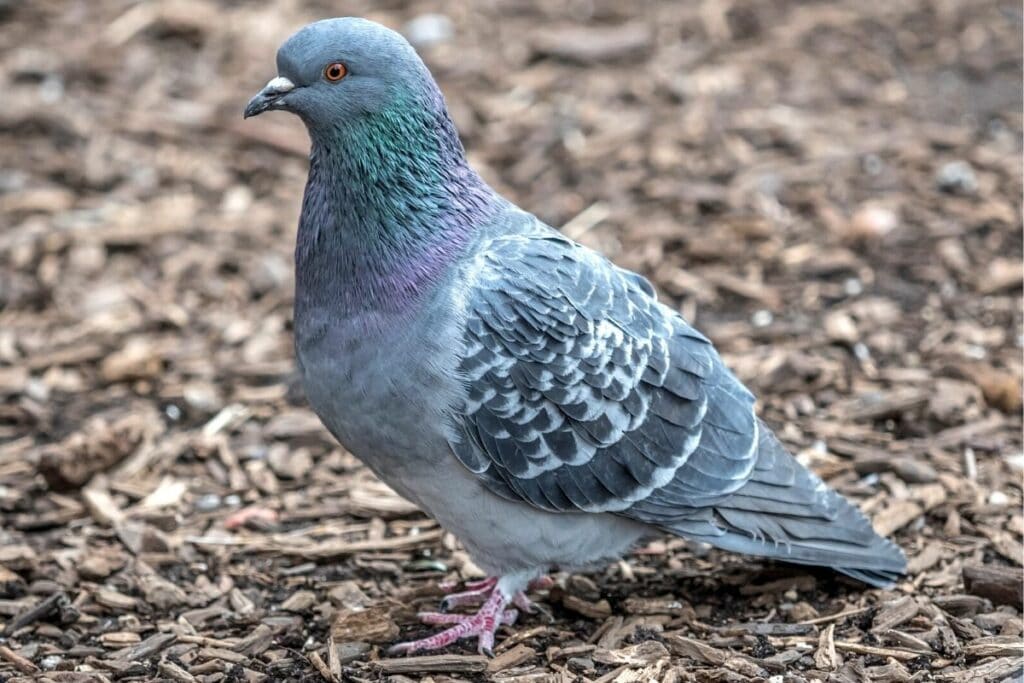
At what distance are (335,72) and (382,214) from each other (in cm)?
54

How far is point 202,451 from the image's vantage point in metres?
6.69

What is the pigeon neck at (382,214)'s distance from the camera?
4.86m

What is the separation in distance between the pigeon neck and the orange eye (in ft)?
0.58

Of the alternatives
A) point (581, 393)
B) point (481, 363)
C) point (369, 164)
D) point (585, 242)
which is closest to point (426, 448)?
point (481, 363)

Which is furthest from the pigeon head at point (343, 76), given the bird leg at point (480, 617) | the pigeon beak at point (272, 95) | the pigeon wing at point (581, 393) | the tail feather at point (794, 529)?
the tail feather at point (794, 529)

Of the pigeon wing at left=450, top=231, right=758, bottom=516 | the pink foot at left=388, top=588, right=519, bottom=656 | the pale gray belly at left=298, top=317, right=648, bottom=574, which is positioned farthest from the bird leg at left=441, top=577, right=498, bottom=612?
the pigeon wing at left=450, top=231, right=758, bottom=516

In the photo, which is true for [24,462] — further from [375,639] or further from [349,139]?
[349,139]

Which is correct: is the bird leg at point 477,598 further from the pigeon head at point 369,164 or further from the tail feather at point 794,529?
the pigeon head at point 369,164

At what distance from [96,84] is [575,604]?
6117 mm

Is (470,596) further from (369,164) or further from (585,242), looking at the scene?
(585,242)

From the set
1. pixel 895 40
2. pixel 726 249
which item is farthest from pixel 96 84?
pixel 895 40

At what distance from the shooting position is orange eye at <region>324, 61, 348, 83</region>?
481 cm

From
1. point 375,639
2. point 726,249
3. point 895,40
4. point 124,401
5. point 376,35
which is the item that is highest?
point 895,40

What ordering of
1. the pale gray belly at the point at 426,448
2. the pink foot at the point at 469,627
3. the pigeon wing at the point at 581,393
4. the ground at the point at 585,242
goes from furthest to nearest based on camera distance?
1. the ground at the point at 585,242
2. the pink foot at the point at 469,627
3. the pigeon wing at the point at 581,393
4. the pale gray belly at the point at 426,448
